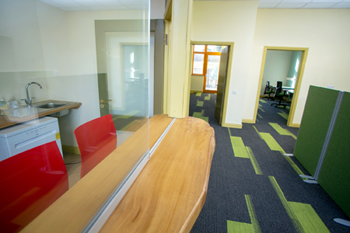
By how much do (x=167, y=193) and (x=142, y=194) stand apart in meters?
0.10

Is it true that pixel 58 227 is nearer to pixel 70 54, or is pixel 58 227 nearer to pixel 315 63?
pixel 70 54

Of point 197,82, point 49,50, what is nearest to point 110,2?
point 49,50

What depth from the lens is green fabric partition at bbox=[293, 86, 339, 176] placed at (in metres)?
1.92

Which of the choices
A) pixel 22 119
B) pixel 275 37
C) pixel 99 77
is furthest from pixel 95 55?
pixel 275 37

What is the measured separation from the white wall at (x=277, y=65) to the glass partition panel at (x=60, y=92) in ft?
24.7

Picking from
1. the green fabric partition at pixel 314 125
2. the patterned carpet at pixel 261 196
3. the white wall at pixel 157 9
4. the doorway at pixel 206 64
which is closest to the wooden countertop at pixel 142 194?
the patterned carpet at pixel 261 196

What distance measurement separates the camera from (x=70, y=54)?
1.93ft

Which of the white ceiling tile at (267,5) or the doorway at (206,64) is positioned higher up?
the white ceiling tile at (267,5)

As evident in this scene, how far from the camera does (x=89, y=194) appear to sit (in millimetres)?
552

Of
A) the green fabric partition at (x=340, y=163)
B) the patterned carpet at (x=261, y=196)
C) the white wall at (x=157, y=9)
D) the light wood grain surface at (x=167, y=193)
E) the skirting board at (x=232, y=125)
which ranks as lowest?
the patterned carpet at (x=261, y=196)

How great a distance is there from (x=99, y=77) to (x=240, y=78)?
10.4 ft

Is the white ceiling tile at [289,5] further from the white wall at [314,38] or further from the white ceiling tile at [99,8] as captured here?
the white ceiling tile at [99,8]

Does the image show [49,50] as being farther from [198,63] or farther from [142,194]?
[198,63]

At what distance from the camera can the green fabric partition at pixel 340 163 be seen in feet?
5.14
